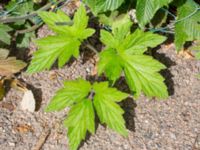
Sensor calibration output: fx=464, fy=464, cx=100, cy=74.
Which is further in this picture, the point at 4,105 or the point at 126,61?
the point at 4,105

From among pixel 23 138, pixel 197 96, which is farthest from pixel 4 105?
pixel 197 96

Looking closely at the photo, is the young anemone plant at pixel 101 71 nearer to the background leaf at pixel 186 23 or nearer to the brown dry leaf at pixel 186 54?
the background leaf at pixel 186 23

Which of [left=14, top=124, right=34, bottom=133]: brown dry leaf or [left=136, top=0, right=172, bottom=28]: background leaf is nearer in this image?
[left=136, top=0, right=172, bottom=28]: background leaf

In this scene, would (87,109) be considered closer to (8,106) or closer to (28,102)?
(28,102)

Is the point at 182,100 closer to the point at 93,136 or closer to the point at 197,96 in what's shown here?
the point at 197,96

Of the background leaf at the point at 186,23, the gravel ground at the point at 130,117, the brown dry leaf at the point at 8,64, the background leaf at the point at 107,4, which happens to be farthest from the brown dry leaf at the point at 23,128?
the background leaf at the point at 186,23

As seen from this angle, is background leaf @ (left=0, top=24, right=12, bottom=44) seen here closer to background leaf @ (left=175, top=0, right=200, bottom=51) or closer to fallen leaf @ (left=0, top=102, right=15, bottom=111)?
fallen leaf @ (left=0, top=102, right=15, bottom=111)

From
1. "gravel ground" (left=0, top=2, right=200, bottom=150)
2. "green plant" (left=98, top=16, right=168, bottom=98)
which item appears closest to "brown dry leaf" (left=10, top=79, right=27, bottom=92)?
"gravel ground" (left=0, top=2, right=200, bottom=150)
